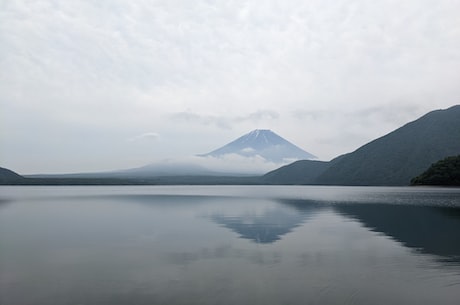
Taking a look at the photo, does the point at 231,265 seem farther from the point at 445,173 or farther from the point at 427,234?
the point at 445,173

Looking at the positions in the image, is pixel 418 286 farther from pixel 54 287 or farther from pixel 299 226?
pixel 299 226

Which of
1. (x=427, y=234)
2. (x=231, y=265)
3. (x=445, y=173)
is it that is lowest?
(x=231, y=265)

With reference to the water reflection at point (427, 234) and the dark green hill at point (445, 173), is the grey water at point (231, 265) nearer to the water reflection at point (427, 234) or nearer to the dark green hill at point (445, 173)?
the water reflection at point (427, 234)

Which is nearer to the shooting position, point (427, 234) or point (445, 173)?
point (427, 234)

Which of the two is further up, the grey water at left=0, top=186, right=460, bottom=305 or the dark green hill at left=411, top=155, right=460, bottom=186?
the dark green hill at left=411, top=155, right=460, bottom=186

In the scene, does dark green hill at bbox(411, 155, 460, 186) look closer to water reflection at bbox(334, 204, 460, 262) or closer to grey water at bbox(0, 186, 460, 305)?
water reflection at bbox(334, 204, 460, 262)

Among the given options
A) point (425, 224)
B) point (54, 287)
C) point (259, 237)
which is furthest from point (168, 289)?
point (425, 224)

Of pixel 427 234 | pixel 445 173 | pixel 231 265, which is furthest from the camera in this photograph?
pixel 445 173

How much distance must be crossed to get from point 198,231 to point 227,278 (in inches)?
651

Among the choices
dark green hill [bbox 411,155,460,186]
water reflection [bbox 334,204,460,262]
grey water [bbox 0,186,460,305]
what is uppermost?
dark green hill [bbox 411,155,460,186]

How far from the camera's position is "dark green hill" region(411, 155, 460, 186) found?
15275 cm

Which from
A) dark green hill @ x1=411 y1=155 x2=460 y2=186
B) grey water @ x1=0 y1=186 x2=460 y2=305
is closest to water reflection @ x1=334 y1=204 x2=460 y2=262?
grey water @ x1=0 y1=186 x2=460 y2=305

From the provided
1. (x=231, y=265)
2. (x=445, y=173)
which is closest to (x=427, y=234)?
(x=231, y=265)

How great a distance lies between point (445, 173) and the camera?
511ft
